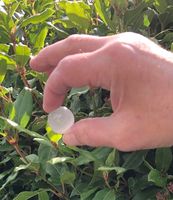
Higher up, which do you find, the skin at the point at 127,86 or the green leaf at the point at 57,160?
the skin at the point at 127,86

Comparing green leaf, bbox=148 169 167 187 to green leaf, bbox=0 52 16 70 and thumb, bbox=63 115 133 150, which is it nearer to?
thumb, bbox=63 115 133 150

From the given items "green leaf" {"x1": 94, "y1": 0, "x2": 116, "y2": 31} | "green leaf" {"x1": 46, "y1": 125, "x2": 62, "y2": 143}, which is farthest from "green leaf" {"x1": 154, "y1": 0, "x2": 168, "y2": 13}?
"green leaf" {"x1": 46, "y1": 125, "x2": 62, "y2": 143}

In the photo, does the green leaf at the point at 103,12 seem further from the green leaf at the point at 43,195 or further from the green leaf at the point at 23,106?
the green leaf at the point at 43,195


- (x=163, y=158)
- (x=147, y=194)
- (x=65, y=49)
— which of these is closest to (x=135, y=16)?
(x=65, y=49)

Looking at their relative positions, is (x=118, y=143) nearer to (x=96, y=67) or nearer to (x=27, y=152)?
(x=96, y=67)

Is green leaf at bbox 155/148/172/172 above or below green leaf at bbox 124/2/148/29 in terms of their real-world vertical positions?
below

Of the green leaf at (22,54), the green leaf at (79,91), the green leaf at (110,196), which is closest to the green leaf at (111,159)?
the green leaf at (110,196)

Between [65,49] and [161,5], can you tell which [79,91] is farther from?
[161,5]

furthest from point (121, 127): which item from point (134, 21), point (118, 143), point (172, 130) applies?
point (134, 21)

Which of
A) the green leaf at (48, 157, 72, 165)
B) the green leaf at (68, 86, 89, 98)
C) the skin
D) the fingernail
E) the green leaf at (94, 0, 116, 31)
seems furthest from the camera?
the green leaf at (94, 0, 116, 31)
